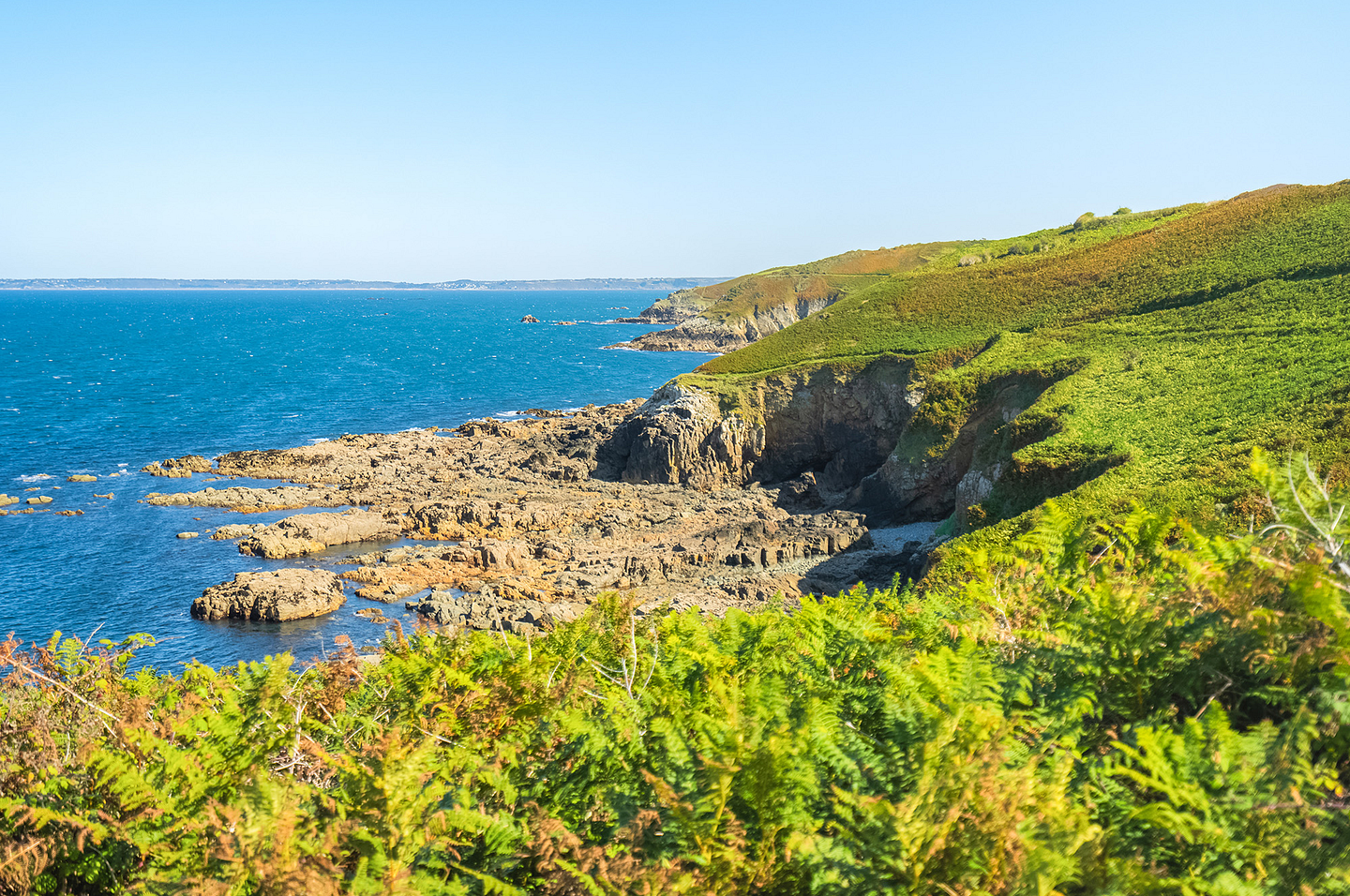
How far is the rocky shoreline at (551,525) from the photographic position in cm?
3012

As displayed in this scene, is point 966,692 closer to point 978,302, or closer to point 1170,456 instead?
point 1170,456

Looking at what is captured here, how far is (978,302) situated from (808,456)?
50.7 feet

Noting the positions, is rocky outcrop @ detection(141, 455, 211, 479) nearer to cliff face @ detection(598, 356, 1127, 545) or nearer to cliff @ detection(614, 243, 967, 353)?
cliff face @ detection(598, 356, 1127, 545)

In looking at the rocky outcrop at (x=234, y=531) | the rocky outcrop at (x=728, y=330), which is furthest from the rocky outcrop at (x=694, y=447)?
the rocky outcrop at (x=728, y=330)

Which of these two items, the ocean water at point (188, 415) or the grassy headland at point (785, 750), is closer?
the grassy headland at point (785, 750)

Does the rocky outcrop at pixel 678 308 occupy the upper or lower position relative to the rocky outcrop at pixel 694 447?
upper

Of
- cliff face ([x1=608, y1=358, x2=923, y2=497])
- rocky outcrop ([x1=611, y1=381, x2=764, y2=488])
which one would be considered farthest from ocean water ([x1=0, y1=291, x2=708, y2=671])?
cliff face ([x1=608, y1=358, x2=923, y2=497])

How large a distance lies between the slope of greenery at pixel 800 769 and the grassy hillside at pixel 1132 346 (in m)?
7.89

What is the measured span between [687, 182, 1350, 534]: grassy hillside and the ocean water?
23777 mm

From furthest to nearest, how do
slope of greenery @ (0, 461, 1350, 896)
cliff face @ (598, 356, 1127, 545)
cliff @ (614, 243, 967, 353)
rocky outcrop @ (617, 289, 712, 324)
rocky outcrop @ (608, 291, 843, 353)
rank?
rocky outcrop @ (617, 289, 712, 324) → rocky outcrop @ (608, 291, 843, 353) → cliff @ (614, 243, 967, 353) → cliff face @ (598, 356, 1127, 545) → slope of greenery @ (0, 461, 1350, 896)

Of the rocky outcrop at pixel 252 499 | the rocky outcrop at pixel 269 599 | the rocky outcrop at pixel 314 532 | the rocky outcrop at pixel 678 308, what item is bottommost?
the rocky outcrop at pixel 269 599

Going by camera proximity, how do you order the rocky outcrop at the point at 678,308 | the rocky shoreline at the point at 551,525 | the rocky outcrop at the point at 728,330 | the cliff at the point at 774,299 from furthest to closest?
the rocky outcrop at the point at 678,308 < the rocky outcrop at the point at 728,330 < the cliff at the point at 774,299 < the rocky shoreline at the point at 551,525

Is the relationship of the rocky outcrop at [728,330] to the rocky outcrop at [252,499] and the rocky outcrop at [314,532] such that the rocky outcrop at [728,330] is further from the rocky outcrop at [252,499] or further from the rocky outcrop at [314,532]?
the rocky outcrop at [314,532]

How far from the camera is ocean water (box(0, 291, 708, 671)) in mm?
30203
